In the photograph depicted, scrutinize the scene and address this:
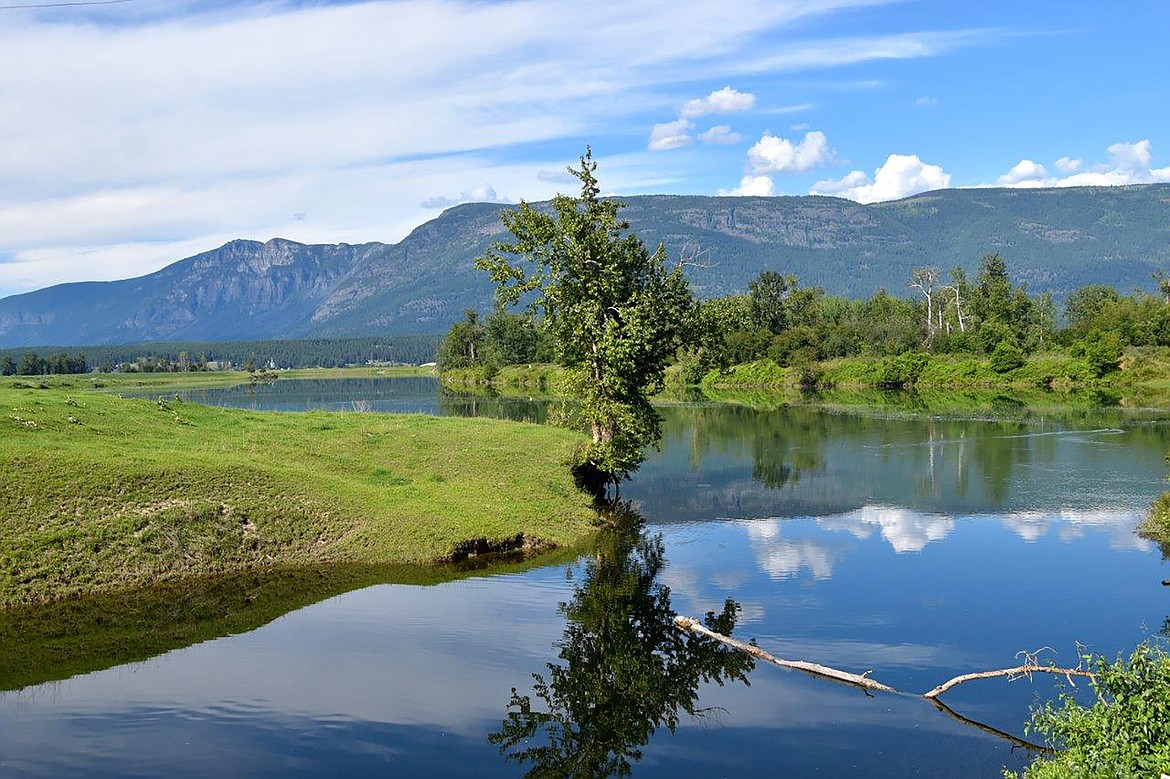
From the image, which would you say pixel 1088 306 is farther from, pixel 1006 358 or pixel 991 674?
pixel 991 674

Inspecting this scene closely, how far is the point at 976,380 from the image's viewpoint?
395ft

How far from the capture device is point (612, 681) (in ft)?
71.4

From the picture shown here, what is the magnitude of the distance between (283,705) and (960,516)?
29.5 meters

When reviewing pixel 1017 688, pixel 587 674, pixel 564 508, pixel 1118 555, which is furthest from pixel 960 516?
pixel 587 674

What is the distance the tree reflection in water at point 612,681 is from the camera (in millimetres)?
18406

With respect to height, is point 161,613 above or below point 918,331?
below

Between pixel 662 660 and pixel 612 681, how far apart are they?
5.54ft

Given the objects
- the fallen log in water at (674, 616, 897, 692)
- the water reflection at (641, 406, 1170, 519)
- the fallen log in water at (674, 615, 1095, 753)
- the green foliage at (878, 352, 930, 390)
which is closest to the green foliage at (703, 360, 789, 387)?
the green foliage at (878, 352, 930, 390)

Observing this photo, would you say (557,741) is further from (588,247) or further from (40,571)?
(588,247)

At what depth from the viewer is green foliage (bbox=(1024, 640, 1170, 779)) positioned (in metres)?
12.7

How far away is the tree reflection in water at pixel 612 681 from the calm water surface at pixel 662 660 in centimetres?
7

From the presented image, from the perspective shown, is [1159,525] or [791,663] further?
[1159,525]

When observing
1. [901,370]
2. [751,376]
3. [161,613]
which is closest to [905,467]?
[161,613]

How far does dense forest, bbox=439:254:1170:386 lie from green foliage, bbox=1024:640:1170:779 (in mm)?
88233
